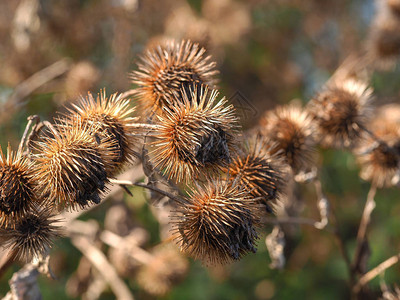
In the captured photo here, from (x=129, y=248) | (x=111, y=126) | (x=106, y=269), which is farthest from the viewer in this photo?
(x=129, y=248)

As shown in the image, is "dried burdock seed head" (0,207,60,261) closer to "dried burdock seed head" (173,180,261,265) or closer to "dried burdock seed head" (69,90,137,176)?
"dried burdock seed head" (69,90,137,176)

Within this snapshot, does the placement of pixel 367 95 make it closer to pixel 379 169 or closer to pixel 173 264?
pixel 379 169

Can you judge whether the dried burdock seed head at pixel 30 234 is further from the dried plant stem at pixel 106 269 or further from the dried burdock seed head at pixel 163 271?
the dried burdock seed head at pixel 163 271

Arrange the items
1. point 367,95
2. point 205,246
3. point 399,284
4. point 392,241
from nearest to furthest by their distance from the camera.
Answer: point 205,246 < point 367,95 < point 399,284 < point 392,241

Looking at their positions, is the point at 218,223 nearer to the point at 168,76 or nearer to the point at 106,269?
the point at 168,76

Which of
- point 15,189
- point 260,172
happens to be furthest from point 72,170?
point 260,172

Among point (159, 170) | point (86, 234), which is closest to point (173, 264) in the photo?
point (86, 234)
